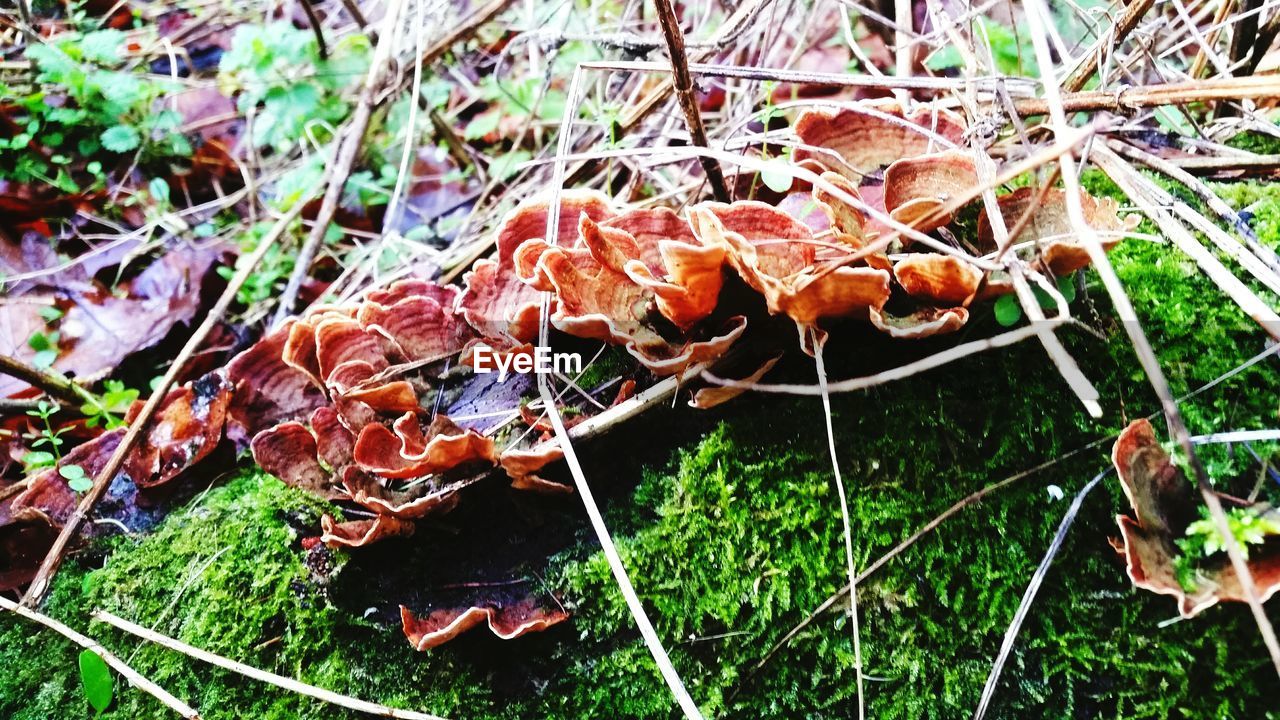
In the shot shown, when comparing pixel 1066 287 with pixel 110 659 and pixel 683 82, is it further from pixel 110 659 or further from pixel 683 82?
pixel 110 659

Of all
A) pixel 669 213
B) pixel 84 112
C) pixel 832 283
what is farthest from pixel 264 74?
pixel 832 283

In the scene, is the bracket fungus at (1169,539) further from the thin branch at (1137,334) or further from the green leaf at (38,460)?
the green leaf at (38,460)

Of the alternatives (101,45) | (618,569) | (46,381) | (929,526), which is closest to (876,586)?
(929,526)

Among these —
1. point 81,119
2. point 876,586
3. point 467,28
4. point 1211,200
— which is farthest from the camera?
point 81,119

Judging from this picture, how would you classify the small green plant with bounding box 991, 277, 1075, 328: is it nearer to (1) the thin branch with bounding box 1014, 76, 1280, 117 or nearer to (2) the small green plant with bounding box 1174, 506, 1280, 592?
(1) the thin branch with bounding box 1014, 76, 1280, 117

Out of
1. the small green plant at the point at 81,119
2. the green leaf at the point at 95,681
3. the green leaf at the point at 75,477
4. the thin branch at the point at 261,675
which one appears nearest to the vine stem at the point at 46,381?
the green leaf at the point at 75,477

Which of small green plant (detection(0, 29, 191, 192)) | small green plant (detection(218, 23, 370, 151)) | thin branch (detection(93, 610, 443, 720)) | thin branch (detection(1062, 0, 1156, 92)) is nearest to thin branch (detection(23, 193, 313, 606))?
thin branch (detection(93, 610, 443, 720))
